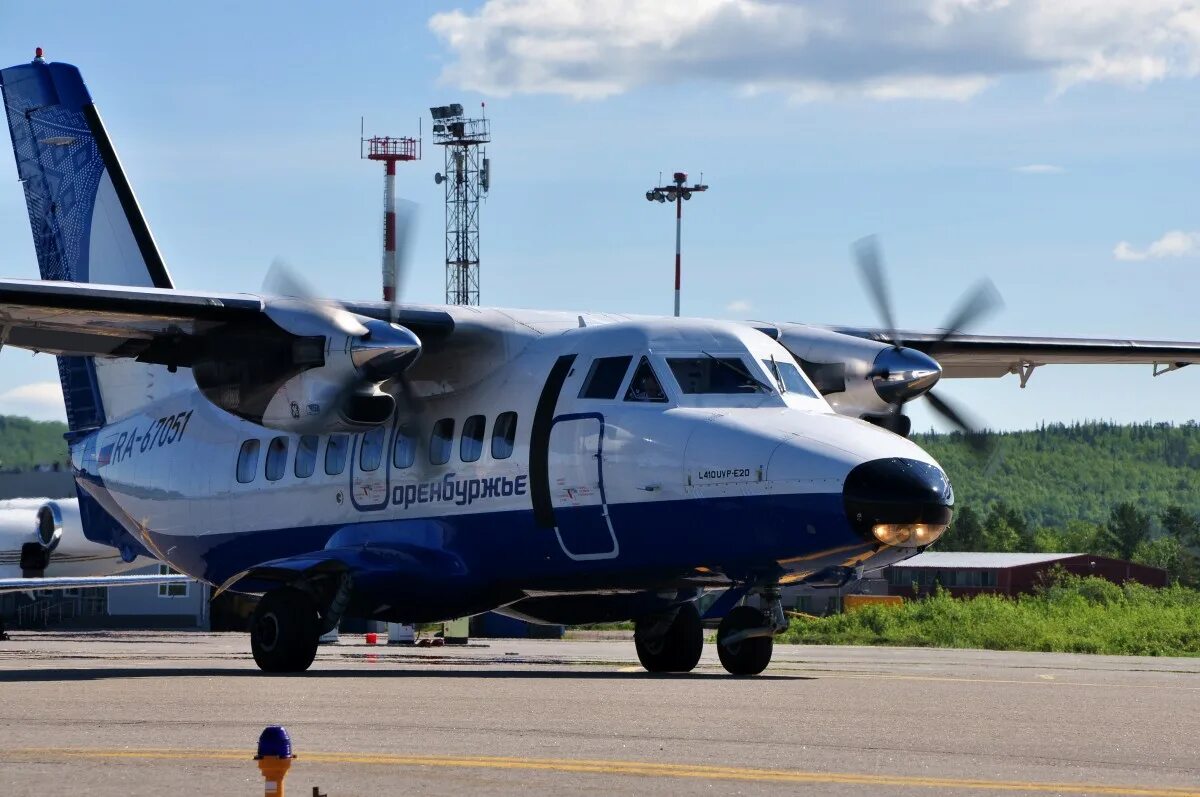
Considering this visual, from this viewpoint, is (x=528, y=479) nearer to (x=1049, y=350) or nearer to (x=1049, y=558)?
(x=1049, y=350)

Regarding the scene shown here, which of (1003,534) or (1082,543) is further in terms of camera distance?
(1082,543)

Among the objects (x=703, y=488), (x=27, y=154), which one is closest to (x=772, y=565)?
(x=703, y=488)

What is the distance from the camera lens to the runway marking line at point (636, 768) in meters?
8.80

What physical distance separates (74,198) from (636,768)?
19178mm

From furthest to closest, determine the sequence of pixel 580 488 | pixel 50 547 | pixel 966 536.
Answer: pixel 966 536, pixel 50 547, pixel 580 488

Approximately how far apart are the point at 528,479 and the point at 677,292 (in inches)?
885

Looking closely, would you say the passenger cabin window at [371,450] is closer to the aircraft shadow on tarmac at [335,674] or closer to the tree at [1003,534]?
the aircraft shadow on tarmac at [335,674]

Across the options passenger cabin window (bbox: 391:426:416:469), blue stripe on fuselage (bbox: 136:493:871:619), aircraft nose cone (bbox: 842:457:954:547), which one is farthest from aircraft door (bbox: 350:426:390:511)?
aircraft nose cone (bbox: 842:457:954:547)

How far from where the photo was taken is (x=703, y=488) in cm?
1745

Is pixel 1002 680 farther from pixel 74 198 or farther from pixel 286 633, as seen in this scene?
pixel 74 198

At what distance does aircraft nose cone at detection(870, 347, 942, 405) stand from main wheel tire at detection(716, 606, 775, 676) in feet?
11.9

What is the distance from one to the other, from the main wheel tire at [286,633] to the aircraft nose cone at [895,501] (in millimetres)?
6632

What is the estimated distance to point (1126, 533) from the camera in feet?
437

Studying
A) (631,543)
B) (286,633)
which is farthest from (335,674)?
(631,543)
